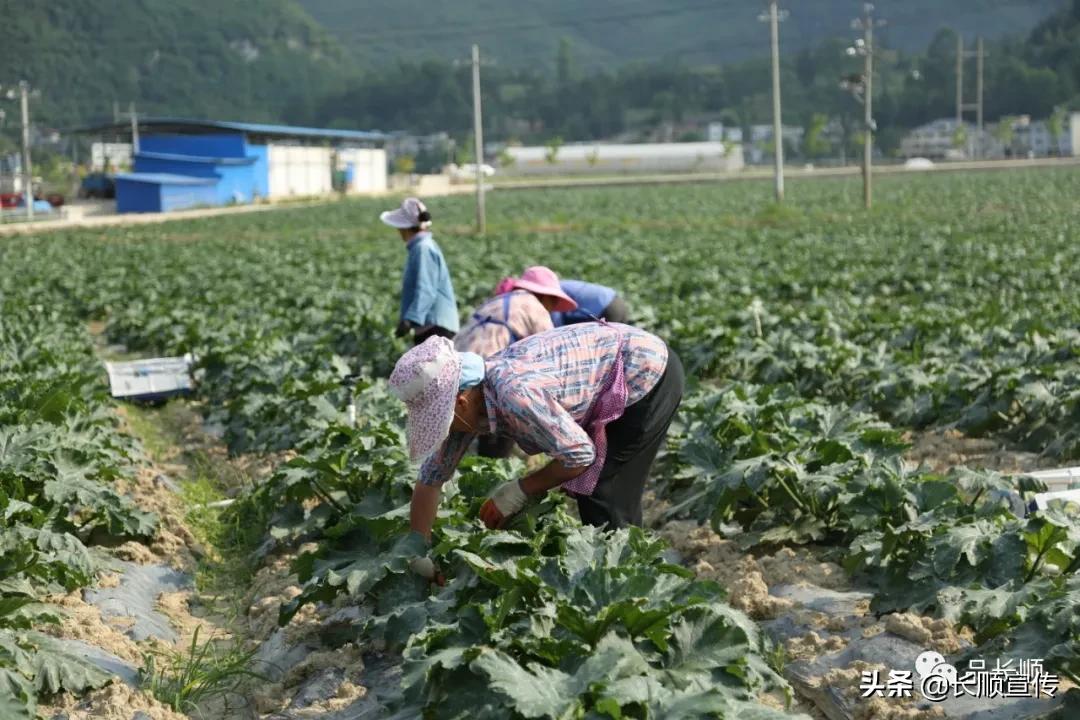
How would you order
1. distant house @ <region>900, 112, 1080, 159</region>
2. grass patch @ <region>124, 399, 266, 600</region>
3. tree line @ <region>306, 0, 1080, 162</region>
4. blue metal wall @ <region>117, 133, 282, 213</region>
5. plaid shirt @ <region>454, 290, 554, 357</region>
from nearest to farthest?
plaid shirt @ <region>454, 290, 554, 357</region>, grass patch @ <region>124, 399, 266, 600</region>, blue metal wall @ <region>117, 133, 282, 213</region>, distant house @ <region>900, 112, 1080, 159</region>, tree line @ <region>306, 0, 1080, 162</region>

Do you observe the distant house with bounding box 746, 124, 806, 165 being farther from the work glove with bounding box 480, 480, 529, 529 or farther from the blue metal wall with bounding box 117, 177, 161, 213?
the work glove with bounding box 480, 480, 529, 529

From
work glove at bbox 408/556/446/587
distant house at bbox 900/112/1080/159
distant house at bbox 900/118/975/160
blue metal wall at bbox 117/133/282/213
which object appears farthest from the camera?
distant house at bbox 900/118/975/160

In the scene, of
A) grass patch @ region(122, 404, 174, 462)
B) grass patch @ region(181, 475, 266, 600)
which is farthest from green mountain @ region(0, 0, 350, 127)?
grass patch @ region(181, 475, 266, 600)

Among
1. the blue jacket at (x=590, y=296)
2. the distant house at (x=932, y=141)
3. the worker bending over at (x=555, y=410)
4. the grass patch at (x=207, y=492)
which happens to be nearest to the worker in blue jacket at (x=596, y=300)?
the blue jacket at (x=590, y=296)

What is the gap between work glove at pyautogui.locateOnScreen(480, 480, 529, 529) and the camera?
4.70 meters

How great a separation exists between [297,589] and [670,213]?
116 feet

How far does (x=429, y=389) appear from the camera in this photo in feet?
14.1

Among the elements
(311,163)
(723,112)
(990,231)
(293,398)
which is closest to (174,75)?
(723,112)

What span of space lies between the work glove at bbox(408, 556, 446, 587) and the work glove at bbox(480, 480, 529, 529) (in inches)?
9.9

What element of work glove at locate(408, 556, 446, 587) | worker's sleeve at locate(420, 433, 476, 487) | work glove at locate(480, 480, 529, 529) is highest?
worker's sleeve at locate(420, 433, 476, 487)

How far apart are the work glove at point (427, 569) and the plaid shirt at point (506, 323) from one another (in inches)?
66.6

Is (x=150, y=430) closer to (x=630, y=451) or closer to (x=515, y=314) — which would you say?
(x=515, y=314)

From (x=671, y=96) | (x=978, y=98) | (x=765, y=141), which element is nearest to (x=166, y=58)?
(x=671, y=96)

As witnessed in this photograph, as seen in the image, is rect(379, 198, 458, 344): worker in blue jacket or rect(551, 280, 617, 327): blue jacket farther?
rect(379, 198, 458, 344): worker in blue jacket
